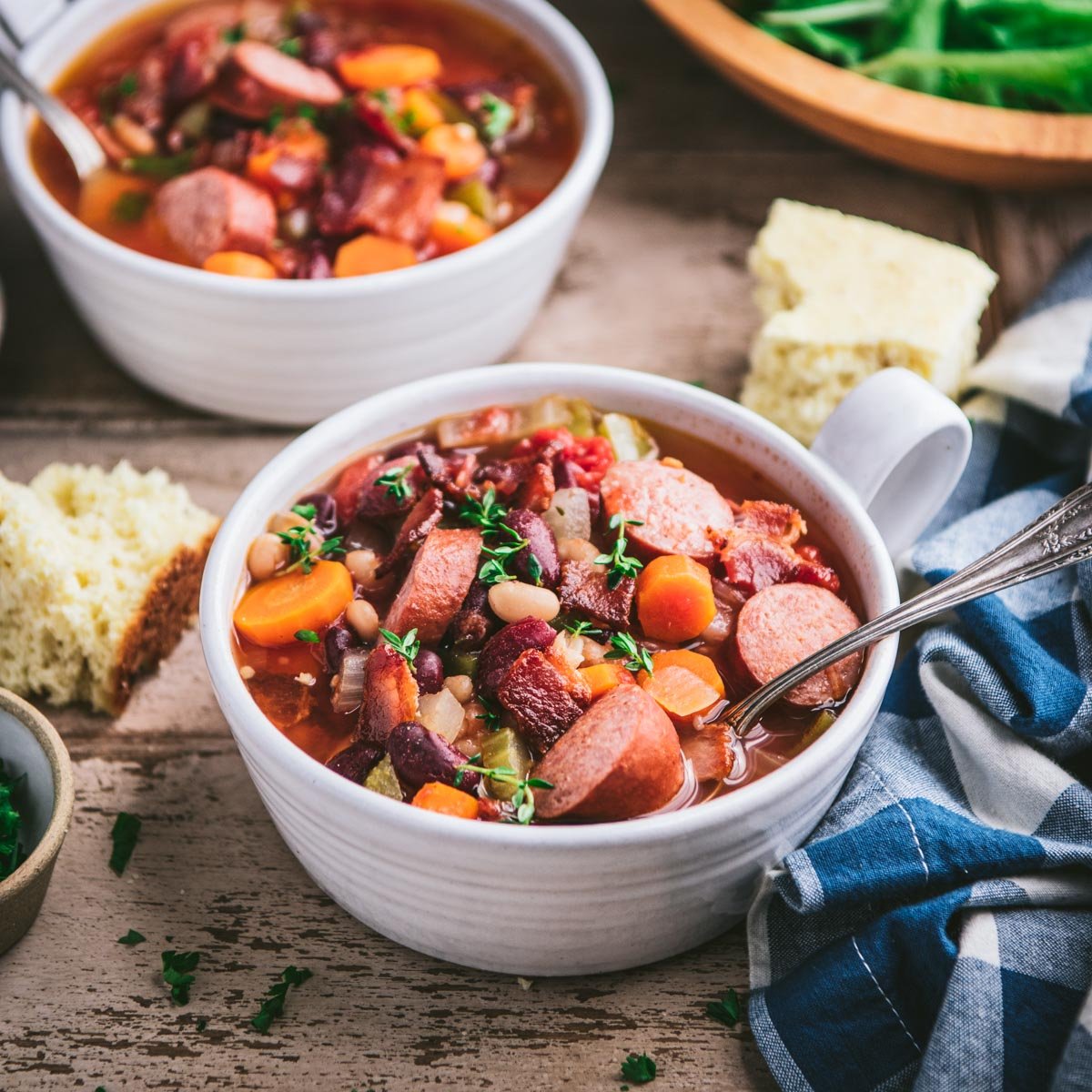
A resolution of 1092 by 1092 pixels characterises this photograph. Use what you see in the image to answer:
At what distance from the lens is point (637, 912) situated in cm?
192

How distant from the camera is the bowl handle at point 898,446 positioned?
221 centimetres

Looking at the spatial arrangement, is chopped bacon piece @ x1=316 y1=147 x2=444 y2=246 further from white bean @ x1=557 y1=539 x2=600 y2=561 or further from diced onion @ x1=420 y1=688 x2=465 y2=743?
diced onion @ x1=420 y1=688 x2=465 y2=743

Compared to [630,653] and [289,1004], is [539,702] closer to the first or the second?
[630,653]

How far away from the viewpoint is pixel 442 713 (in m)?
1.99

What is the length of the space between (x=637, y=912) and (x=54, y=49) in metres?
2.69

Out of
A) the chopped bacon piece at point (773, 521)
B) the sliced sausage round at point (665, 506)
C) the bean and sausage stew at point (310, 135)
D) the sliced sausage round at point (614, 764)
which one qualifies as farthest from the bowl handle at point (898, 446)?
the bean and sausage stew at point (310, 135)

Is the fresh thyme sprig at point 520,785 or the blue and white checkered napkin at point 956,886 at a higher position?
the fresh thyme sprig at point 520,785

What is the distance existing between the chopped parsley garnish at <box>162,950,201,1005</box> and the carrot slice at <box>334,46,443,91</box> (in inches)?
84.2

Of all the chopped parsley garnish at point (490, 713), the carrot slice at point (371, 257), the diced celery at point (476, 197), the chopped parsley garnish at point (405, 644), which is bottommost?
the chopped parsley garnish at point (490, 713)

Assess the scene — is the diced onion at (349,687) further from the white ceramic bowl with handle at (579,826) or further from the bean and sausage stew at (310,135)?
the bean and sausage stew at (310,135)

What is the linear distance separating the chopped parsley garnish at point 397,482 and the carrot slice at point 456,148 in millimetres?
1027

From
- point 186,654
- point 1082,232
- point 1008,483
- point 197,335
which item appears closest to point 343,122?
point 197,335

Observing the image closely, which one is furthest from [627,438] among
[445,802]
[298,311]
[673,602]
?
[445,802]

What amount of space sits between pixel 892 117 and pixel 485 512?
1.65 meters
